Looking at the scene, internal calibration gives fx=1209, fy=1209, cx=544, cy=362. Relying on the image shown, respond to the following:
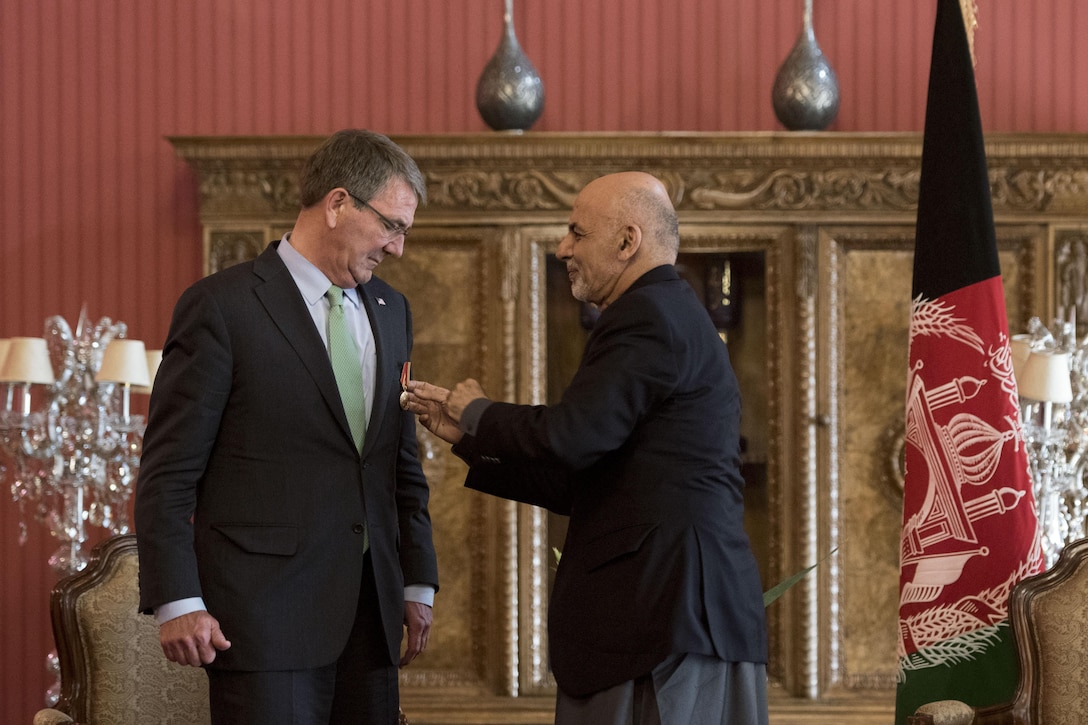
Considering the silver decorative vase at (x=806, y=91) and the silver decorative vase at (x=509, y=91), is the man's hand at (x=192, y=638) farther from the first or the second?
the silver decorative vase at (x=806, y=91)

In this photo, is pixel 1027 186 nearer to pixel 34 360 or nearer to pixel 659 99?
pixel 659 99

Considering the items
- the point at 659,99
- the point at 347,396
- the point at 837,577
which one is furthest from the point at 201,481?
the point at 659,99

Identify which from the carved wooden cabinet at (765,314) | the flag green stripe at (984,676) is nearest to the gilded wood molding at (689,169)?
the carved wooden cabinet at (765,314)

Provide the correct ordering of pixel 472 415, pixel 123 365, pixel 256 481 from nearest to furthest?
pixel 256 481 < pixel 472 415 < pixel 123 365

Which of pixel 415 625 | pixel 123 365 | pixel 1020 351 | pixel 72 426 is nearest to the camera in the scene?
pixel 415 625

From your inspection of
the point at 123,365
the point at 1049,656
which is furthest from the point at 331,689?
the point at 123,365

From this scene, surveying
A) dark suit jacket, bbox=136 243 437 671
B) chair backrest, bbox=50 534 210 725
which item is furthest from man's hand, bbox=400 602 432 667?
chair backrest, bbox=50 534 210 725

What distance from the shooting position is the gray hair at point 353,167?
217cm

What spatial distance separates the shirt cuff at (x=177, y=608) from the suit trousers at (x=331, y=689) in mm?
128

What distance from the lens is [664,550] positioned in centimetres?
200

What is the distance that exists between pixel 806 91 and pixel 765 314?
0.79 m

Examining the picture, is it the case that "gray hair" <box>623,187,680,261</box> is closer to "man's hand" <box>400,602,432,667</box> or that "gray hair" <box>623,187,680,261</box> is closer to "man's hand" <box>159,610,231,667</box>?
"man's hand" <box>400,602,432,667</box>

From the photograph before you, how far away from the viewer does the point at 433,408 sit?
222cm

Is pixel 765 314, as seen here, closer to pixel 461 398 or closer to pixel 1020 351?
pixel 1020 351
